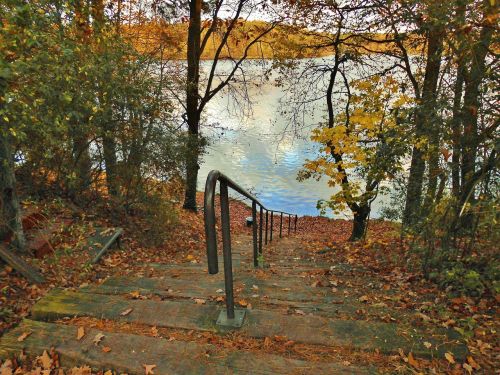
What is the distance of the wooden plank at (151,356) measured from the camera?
1974 mm

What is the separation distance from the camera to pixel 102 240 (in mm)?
4516

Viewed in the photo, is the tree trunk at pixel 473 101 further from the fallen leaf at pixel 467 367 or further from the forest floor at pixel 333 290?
the fallen leaf at pixel 467 367

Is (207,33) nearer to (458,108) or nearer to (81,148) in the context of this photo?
(81,148)

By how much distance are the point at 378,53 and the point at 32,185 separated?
9.14 meters

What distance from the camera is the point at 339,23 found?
9508mm

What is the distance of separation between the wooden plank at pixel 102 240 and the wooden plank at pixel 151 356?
6.22 ft

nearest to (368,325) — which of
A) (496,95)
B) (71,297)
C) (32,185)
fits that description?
(71,297)

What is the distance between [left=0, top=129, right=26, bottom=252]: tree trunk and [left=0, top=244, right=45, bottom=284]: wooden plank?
357 millimetres

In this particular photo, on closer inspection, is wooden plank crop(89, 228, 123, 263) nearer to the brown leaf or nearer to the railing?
the brown leaf

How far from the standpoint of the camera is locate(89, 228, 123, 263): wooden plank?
4.19 meters

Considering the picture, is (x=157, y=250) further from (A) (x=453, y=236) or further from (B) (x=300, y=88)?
(B) (x=300, y=88)

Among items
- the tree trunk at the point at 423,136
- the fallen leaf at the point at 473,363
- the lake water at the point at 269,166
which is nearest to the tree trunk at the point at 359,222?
the tree trunk at the point at 423,136

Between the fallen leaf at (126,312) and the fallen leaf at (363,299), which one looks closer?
the fallen leaf at (126,312)

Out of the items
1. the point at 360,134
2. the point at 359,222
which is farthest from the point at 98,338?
the point at 359,222
